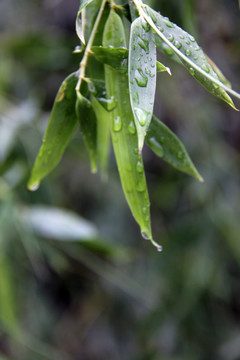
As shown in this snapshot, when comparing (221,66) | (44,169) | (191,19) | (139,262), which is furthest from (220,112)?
(44,169)

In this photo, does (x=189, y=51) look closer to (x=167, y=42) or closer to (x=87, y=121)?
(x=167, y=42)

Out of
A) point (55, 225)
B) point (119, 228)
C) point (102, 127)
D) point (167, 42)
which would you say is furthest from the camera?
point (119, 228)

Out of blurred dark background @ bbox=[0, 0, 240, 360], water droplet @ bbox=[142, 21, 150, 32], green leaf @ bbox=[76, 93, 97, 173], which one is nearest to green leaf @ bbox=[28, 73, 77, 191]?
green leaf @ bbox=[76, 93, 97, 173]

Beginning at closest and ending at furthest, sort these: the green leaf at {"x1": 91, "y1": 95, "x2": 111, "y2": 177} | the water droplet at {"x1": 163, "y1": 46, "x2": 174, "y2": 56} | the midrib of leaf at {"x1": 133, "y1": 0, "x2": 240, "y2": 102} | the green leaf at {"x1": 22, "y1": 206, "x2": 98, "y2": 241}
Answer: the midrib of leaf at {"x1": 133, "y1": 0, "x2": 240, "y2": 102}
the water droplet at {"x1": 163, "y1": 46, "x2": 174, "y2": 56}
the green leaf at {"x1": 91, "y1": 95, "x2": 111, "y2": 177}
the green leaf at {"x1": 22, "y1": 206, "x2": 98, "y2": 241}

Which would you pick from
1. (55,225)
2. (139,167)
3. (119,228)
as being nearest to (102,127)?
(139,167)

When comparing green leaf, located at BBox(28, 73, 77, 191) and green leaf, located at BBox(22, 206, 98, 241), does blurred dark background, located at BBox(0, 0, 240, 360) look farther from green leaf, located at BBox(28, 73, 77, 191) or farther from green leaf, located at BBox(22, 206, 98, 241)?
green leaf, located at BBox(28, 73, 77, 191)

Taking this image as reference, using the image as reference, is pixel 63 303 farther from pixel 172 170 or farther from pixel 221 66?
pixel 221 66
